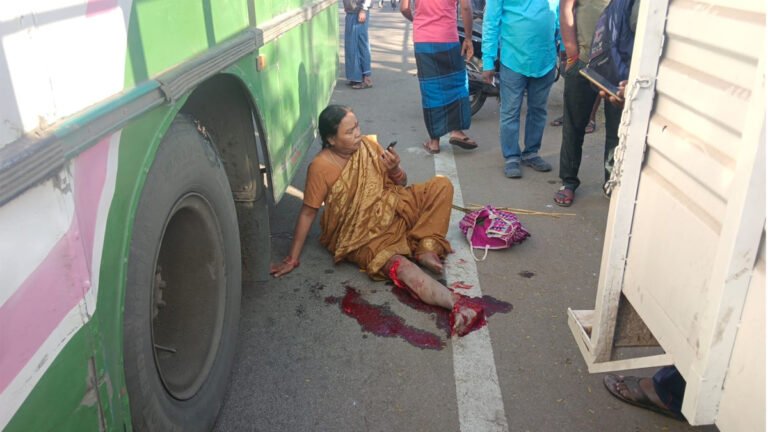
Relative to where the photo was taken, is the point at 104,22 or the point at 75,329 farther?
the point at 104,22

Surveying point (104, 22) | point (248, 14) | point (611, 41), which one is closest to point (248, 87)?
point (248, 14)

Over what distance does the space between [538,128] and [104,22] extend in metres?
3.91

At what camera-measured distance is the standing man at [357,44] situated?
296 inches

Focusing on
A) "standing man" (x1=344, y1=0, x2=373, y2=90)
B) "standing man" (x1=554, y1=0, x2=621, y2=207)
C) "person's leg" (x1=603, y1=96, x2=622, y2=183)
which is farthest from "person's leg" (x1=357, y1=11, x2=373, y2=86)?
"person's leg" (x1=603, y1=96, x2=622, y2=183)

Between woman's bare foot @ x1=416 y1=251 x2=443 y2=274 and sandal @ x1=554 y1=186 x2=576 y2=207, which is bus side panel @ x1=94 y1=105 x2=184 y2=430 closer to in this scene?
woman's bare foot @ x1=416 y1=251 x2=443 y2=274

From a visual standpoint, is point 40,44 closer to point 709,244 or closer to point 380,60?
point 709,244

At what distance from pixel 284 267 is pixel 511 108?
2253 millimetres

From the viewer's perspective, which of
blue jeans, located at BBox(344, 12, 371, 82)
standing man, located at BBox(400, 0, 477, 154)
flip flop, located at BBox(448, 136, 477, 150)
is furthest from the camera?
blue jeans, located at BBox(344, 12, 371, 82)

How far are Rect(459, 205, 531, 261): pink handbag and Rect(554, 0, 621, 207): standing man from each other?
2.42 feet

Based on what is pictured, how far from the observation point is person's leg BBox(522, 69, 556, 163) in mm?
4762

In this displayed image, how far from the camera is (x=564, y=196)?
431cm

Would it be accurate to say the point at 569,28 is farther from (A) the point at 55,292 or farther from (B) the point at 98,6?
(A) the point at 55,292

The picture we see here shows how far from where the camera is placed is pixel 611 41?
334 cm

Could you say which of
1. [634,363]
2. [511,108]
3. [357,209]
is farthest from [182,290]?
[511,108]
